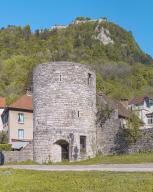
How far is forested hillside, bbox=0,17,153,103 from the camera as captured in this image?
99.8m

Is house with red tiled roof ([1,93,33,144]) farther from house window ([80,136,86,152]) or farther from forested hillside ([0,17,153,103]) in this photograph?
forested hillside ([0,17,153,103])

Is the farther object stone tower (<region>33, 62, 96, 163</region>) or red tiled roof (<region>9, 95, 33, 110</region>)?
red tiled roof (<region>9, 95, 33, 110</region>)

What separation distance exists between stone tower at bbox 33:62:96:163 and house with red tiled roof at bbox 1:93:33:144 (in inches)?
752

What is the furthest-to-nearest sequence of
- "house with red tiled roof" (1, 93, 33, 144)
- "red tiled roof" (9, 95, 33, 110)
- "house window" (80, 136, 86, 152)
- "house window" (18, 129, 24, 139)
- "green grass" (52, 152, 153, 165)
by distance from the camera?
"red tiled roof" (9, 95, 33, 110) < "house window" (18, 129, 24, 139) < "house with red tiled roof" (1, 93, 33, 144) < "house window" (80, 136, 86, 152) < "green grass" (52, 152, 153, 165)

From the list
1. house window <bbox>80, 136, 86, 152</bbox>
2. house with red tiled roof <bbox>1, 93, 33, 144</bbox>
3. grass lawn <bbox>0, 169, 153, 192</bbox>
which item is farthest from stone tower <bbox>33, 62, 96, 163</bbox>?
house with red tiled roof <bbox>1, 93, 33, 144</bbox>

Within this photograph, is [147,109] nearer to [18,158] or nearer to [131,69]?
[18,158]

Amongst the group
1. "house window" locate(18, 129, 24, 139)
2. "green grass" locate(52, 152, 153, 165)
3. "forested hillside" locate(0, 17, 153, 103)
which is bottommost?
"green grass" locate(52, 152, 153, 165)

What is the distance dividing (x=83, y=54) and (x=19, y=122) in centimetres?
7824

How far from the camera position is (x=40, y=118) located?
3531 cm

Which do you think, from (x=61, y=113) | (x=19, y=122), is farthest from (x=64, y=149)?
(x=19, y=122)

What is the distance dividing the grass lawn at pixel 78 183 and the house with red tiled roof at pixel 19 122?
3639cm

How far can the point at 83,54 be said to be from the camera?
131 metres

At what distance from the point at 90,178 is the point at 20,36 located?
133109 millimetres

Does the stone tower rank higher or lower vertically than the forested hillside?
lower
